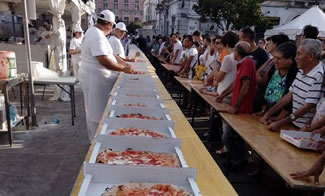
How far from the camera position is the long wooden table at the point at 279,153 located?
5.51ft

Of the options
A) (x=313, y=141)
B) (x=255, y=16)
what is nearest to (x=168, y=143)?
A: (x=313, y=141)

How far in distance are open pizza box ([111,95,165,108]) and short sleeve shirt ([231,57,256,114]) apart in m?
1.12

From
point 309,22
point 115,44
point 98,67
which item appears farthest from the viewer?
point 309,22

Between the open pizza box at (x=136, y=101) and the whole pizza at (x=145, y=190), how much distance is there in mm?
1203

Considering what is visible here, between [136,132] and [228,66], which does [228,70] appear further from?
[136,132]

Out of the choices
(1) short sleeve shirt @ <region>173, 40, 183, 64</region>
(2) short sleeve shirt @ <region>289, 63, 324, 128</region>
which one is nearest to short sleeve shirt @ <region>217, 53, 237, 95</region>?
(2) short sleeve shirt @ <region>289, 63, 324, 128</region>

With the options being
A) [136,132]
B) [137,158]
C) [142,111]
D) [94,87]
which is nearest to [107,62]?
[94,87]

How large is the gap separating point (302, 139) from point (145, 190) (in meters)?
→ 1.43

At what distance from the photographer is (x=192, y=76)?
238 inches

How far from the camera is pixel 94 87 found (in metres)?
3.22

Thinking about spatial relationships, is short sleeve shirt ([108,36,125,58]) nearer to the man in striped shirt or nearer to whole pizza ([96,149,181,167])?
the man in striped shirt

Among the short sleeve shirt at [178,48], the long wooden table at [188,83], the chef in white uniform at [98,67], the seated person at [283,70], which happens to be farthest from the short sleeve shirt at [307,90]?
the short sleeve shirt at [178,48]

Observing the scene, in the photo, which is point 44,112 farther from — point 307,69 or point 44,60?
point 307,69

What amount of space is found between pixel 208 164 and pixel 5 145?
10.2 ft
